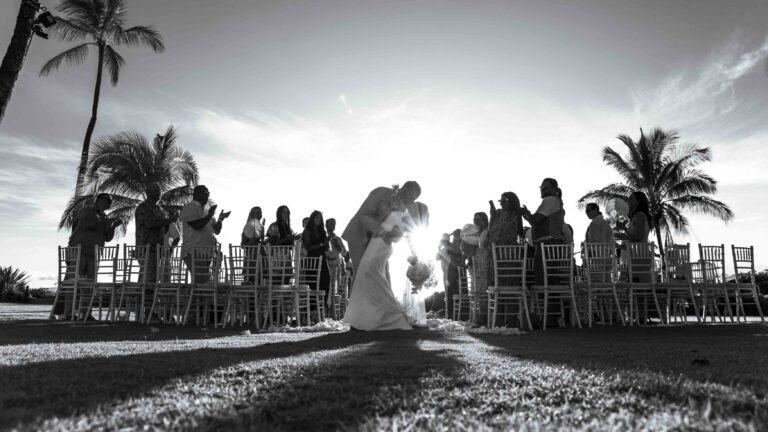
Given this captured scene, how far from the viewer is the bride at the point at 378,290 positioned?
312 inches

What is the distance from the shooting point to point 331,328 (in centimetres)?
858

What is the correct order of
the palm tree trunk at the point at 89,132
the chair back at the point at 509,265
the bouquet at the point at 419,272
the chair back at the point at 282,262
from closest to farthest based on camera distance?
the bouquet at the point at 419,272
the chair back at the point at 509,265
the chair back at the point at 282,262
the palm tree trunk at the point at 89,132

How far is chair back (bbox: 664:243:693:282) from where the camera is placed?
32.8ft

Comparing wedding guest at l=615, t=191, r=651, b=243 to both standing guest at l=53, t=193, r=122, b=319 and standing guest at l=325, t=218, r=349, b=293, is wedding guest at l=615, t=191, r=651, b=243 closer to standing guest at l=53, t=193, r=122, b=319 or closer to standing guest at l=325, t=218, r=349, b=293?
standing guest at l=325, t=218, r=349, b=293

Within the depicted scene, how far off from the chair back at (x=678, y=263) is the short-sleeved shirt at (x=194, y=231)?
8363 millimetres

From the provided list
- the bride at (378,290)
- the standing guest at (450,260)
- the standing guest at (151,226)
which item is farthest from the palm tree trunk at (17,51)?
the standing guest at (450,260)

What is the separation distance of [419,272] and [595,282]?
335 cm

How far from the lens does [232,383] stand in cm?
284

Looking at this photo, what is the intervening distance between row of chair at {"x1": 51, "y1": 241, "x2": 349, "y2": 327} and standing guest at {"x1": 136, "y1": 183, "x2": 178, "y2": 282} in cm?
3

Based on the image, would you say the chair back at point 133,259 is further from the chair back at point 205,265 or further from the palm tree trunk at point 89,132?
the palm tree trunk at point 89,132

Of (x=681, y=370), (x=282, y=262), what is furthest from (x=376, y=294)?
(x=681, y=370)

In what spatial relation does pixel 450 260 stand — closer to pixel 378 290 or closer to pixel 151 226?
pixel 378 290

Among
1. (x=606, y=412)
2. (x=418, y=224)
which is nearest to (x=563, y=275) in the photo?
(x=418, y=224)

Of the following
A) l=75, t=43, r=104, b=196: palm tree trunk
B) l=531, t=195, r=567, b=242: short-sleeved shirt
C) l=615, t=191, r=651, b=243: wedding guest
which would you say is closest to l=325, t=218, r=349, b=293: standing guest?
l=531, t=195, r=567, b=242: short-sleeved shirt
